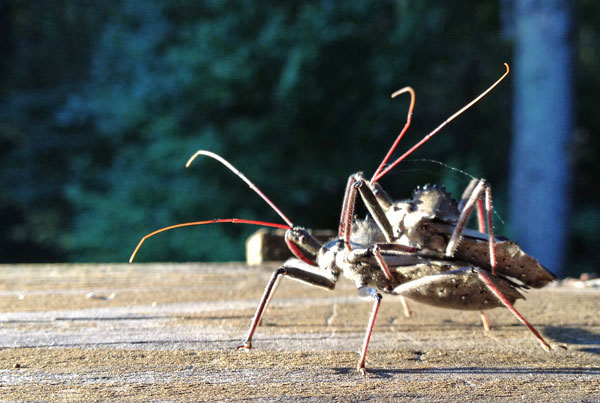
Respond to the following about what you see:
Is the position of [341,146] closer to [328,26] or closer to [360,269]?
[328,26]

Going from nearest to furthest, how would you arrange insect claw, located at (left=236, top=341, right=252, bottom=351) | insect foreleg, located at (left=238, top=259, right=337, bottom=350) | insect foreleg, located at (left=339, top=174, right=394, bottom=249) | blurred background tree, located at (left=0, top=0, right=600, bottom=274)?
insect claw, located at (left=236, top=341, right=252, bottom=351)
insect foreleg, located at (left=238, top=259, right=337, bottom=350)
insect foreleg, located at (left=339, top=174, right=394, bottom=249)
blurred background tree, located at (left=0, top=0, right=600, bottom=274)

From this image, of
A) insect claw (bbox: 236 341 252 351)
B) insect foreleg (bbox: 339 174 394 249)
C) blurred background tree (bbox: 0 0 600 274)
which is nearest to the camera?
insect claw (bbox: 236 341 252 351)

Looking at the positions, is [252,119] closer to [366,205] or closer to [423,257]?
[366,205]

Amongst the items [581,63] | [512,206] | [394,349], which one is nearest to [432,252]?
[394,349]

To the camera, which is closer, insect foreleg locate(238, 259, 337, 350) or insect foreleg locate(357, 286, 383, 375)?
insect foreleg locate(357, 286, 383, 375)

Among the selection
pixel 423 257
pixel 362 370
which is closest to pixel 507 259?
pixel 423 257

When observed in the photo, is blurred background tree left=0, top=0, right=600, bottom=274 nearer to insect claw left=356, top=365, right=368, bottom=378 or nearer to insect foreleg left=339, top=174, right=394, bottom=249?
insect foreleg left=339, top=174, right=394, bottom=249

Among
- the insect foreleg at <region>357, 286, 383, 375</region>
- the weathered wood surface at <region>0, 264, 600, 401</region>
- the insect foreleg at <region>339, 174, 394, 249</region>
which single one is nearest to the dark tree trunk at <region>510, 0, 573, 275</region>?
the weathered wood surface at <region>0, 264, 600, 401</region>

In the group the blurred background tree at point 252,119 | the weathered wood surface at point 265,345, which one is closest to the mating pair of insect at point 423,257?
the weathered wood surface at point 265,345
